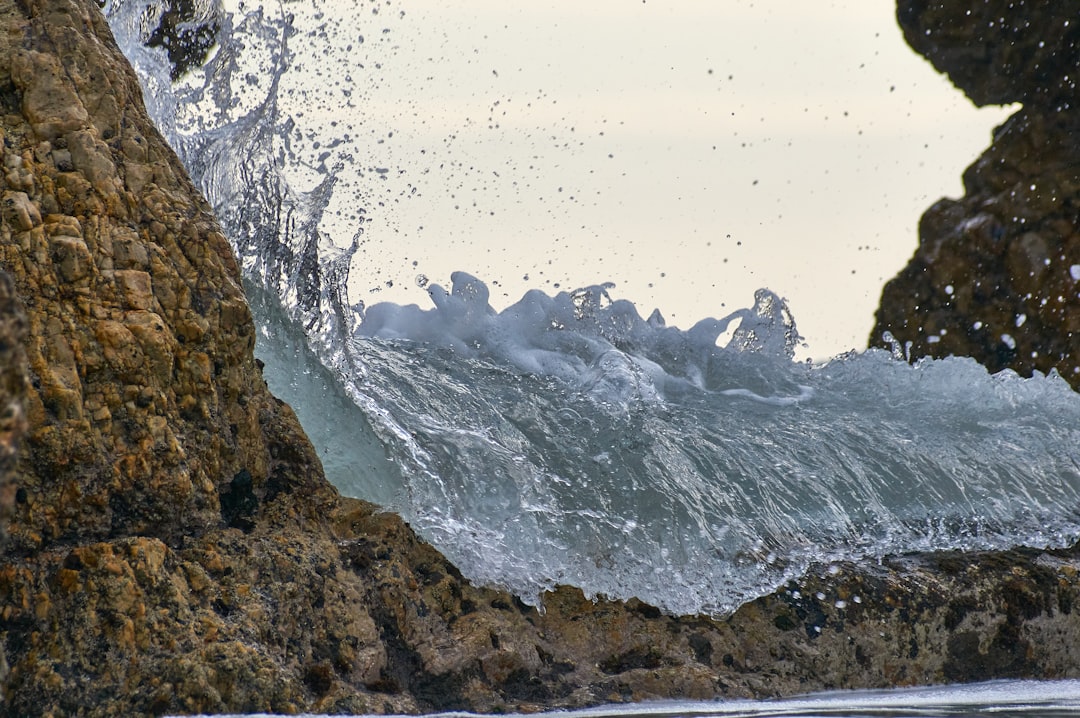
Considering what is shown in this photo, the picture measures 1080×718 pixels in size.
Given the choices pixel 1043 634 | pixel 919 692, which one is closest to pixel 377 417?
pixel 919 692

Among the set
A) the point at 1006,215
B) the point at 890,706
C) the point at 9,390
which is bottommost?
the point at 890,706

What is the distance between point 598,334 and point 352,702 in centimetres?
209

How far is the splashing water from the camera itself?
2.81 meters

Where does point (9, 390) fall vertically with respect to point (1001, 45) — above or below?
below

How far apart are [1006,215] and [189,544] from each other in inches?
181

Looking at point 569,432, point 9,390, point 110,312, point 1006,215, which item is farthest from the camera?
point 1006,215

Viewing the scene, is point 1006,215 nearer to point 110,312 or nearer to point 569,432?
point 569,432

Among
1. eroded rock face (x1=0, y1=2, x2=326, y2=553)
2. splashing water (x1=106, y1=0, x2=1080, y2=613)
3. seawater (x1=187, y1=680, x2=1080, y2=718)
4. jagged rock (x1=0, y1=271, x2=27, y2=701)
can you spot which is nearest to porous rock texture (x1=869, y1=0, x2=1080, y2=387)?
splashing water (x1=106, y1=0, x2=1080, y2=613)

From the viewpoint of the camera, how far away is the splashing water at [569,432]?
2.81 m

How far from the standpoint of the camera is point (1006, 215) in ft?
18.5

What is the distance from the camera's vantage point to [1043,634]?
305cm

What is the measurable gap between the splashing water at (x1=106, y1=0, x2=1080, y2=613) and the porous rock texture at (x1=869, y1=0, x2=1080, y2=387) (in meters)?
1.48

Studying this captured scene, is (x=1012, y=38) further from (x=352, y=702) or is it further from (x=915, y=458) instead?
(x=352, y=702)

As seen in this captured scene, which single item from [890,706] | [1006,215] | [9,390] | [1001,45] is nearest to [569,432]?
[890,706]
